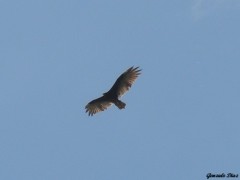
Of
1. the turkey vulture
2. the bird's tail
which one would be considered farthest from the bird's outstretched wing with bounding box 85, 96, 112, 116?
the bird's tail

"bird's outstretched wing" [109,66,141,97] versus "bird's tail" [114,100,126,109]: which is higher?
"bird's outstretched wing" [109,66,141,97]

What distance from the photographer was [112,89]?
29766mm

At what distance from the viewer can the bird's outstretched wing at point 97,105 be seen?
30.2 meters

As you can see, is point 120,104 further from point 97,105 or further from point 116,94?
point 97,105

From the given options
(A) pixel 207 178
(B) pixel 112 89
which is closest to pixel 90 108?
(B) pixel 112 89

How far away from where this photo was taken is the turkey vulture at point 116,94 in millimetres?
29281

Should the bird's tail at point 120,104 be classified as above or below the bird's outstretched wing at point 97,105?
below

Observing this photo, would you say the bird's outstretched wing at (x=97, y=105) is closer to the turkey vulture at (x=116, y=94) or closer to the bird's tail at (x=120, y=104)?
the turkey vulture at (x=116, y=94)

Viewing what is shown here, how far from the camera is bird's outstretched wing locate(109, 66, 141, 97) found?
29.3 metres

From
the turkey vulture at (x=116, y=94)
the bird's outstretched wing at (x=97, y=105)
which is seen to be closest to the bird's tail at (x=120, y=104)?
the turkey vulture at (x=116, y=94)

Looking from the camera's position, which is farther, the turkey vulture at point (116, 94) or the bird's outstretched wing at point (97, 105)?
the bird's outstretched wing at point (97, 105)

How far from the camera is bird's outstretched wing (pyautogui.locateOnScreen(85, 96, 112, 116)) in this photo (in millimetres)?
30156

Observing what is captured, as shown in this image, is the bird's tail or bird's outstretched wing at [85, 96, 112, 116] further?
bird's outstretched wing at [85, 96, 112, 116]

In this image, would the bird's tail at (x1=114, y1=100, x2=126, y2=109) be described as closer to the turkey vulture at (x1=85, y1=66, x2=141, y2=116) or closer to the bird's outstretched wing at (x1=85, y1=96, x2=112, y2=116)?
the turkey vulture at (x1=85, y1=66, x2=141, y2=116)
